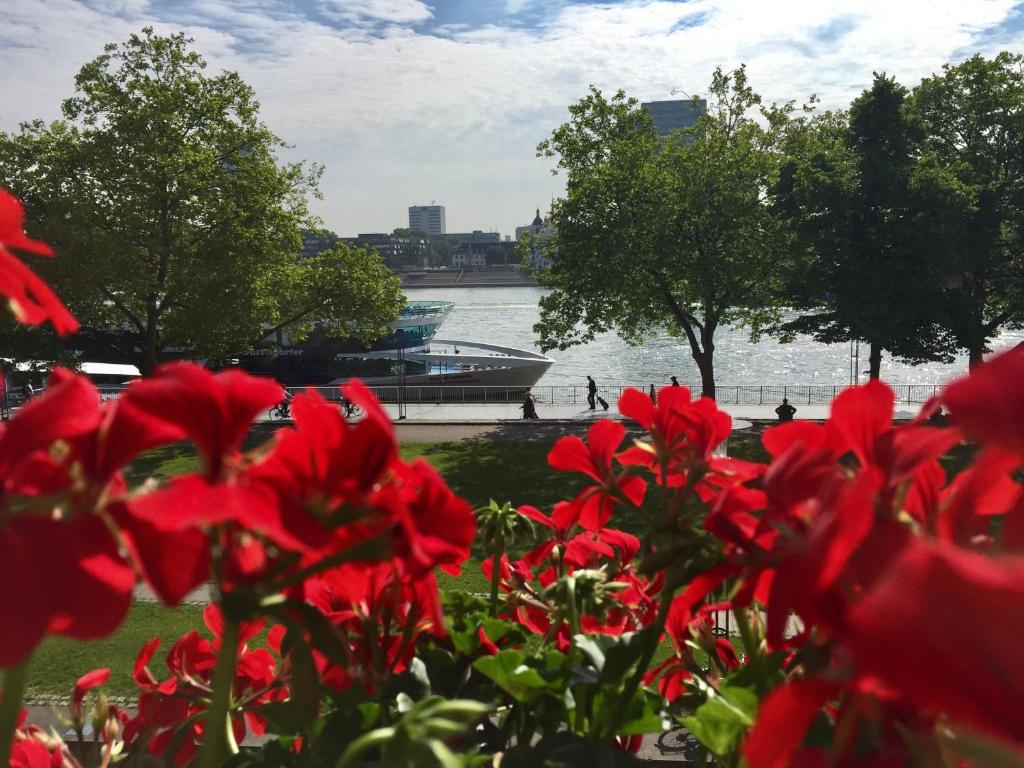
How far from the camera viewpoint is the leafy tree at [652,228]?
21500mm

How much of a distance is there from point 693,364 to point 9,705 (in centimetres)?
5055

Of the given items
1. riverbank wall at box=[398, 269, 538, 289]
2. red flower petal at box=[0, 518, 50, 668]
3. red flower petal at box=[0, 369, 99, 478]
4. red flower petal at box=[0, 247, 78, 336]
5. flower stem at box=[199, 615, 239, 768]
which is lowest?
flower stem at box=[199, 615, 239, 768]

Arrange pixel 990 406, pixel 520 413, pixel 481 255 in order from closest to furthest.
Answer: pixel 990 406
pixel 520 413
pixel 481 255

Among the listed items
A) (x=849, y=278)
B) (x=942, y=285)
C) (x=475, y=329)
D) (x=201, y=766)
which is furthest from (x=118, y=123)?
(x=475, y=329)

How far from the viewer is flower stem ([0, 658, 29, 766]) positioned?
59 cm

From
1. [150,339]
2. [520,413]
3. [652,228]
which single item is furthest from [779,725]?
[520,413]

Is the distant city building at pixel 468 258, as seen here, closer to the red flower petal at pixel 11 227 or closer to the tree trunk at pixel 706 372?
the tree trunk at pixel 706 372

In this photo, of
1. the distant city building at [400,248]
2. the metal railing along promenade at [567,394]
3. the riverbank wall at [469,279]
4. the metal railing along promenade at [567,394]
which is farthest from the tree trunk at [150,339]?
the distant city building at [400,248]

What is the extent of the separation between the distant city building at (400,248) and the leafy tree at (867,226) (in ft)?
426

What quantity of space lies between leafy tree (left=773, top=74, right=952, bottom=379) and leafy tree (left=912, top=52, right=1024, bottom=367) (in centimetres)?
60

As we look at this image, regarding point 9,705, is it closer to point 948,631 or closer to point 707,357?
point 948,631

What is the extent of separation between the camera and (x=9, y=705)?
616mm

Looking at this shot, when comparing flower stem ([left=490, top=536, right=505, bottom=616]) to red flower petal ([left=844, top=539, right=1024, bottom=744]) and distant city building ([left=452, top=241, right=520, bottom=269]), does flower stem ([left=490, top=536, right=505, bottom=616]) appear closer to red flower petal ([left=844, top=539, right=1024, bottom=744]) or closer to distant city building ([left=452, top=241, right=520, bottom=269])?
red flower petal ([left=844, top=539, right=1024, bottom=744])

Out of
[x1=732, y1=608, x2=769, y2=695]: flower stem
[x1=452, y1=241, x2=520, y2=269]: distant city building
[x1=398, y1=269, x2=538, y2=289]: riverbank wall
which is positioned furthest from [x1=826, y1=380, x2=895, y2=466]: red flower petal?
[x1=452, y1=241, x2=520, y2=269]: distant city building
